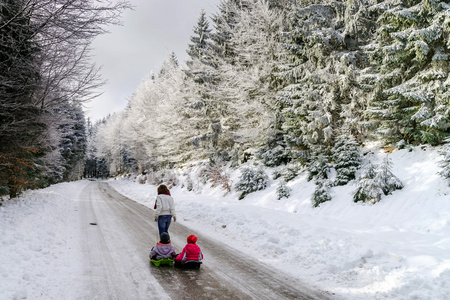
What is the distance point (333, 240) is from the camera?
6.44 meters

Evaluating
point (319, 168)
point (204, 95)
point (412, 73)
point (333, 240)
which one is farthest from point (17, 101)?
point (204, 95)

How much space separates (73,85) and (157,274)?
5.31 metres

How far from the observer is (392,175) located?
9258 mm

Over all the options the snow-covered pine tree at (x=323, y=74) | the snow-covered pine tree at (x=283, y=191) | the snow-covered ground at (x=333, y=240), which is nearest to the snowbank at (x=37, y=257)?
the snow-covered ground at (x=333, y=240)

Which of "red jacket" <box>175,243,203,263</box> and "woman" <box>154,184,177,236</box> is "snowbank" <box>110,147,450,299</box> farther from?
"woman" <box>154,184,177,236</box>

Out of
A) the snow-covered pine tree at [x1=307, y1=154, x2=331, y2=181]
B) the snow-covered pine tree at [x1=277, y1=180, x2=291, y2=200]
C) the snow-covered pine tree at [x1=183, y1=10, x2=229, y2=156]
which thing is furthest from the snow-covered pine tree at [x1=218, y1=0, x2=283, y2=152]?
the snow-covered pine tree at [x1=307, y1=154, x2=331, y2=181]

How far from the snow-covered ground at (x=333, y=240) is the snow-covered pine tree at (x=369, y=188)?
278mm

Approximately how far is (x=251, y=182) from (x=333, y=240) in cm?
901

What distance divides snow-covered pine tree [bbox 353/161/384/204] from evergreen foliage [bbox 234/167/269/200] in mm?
6066

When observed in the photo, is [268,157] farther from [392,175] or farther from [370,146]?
[392,175]

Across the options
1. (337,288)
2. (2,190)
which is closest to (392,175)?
(337,288)

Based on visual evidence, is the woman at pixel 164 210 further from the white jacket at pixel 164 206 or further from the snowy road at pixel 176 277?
the snowy road at pixel 176 277

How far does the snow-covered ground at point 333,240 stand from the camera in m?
4.25

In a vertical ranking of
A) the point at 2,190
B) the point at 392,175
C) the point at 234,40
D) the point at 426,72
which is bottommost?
the point at 2,190
